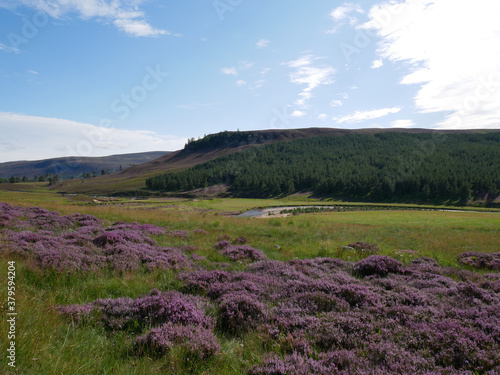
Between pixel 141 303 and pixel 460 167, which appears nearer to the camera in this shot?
pixel 141 303

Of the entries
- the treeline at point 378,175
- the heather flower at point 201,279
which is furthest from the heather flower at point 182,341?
the treeline at point 378,175

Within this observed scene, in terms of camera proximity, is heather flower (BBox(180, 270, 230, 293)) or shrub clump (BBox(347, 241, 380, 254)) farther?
shrub clump (BBox(347, 241, 380, 254))

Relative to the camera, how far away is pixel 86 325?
4.68 metres

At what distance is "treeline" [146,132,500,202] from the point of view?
101375mm

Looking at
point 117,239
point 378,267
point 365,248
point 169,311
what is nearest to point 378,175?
point 365,248

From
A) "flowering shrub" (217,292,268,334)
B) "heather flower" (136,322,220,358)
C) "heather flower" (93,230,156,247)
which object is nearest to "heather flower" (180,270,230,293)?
"flowering shrub" (217,292,268,334)

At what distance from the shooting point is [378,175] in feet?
414

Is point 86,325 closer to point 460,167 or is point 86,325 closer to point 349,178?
point 349,178

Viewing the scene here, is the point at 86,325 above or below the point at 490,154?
below

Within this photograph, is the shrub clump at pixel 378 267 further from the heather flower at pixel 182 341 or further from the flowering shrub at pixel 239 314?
the heather flower at pixel 182 341

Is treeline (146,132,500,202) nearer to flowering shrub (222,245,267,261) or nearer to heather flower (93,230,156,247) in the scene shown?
flowering shrub (222,245,267,261)

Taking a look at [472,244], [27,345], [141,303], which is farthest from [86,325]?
[472,244]

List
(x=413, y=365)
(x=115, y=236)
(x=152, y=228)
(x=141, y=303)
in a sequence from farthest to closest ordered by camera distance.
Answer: (x=152, y=228) → (x=115, y=236) → (x=141, y=303) → (x=413, y=365)

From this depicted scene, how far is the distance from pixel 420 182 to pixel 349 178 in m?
27.7
